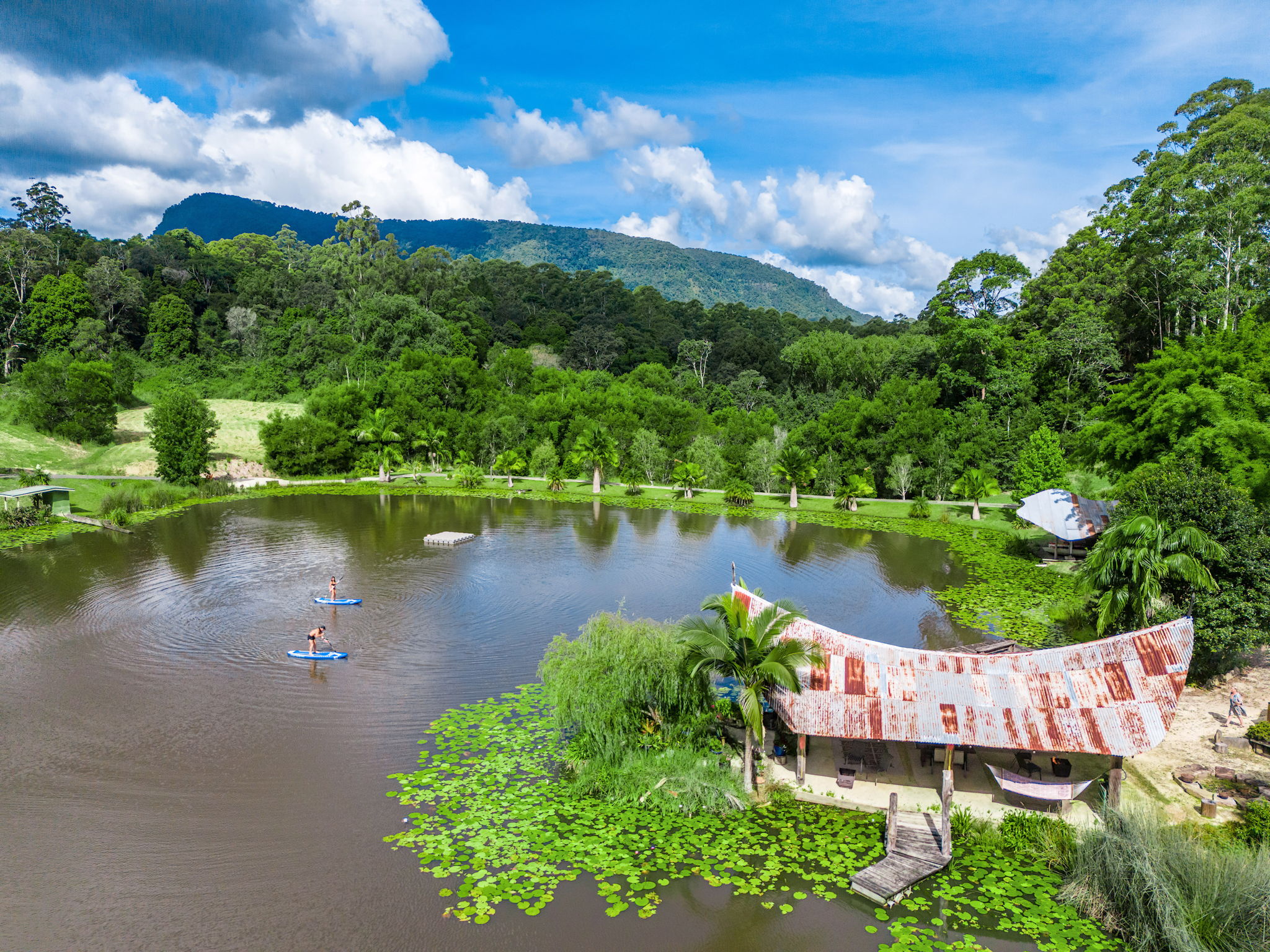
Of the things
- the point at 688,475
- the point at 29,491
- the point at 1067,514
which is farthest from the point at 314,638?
the point at 688,475

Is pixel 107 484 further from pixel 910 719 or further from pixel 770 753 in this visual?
pixel 910 719

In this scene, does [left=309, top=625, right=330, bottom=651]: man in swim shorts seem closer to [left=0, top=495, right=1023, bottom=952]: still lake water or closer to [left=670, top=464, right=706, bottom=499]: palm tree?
[left=0, top=495, right=1023, bottom=952]: still lake water

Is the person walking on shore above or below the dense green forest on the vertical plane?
below

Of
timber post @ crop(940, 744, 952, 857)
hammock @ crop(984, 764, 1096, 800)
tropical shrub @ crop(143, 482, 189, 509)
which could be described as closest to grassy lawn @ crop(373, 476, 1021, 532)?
tropical shrub @ crop(143, 482, 189, 509)

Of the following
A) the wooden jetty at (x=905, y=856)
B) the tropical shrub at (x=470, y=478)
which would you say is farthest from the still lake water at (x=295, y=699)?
the tropical shrub at (x=470, y=478)

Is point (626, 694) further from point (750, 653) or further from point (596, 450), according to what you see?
point (596, 450)
